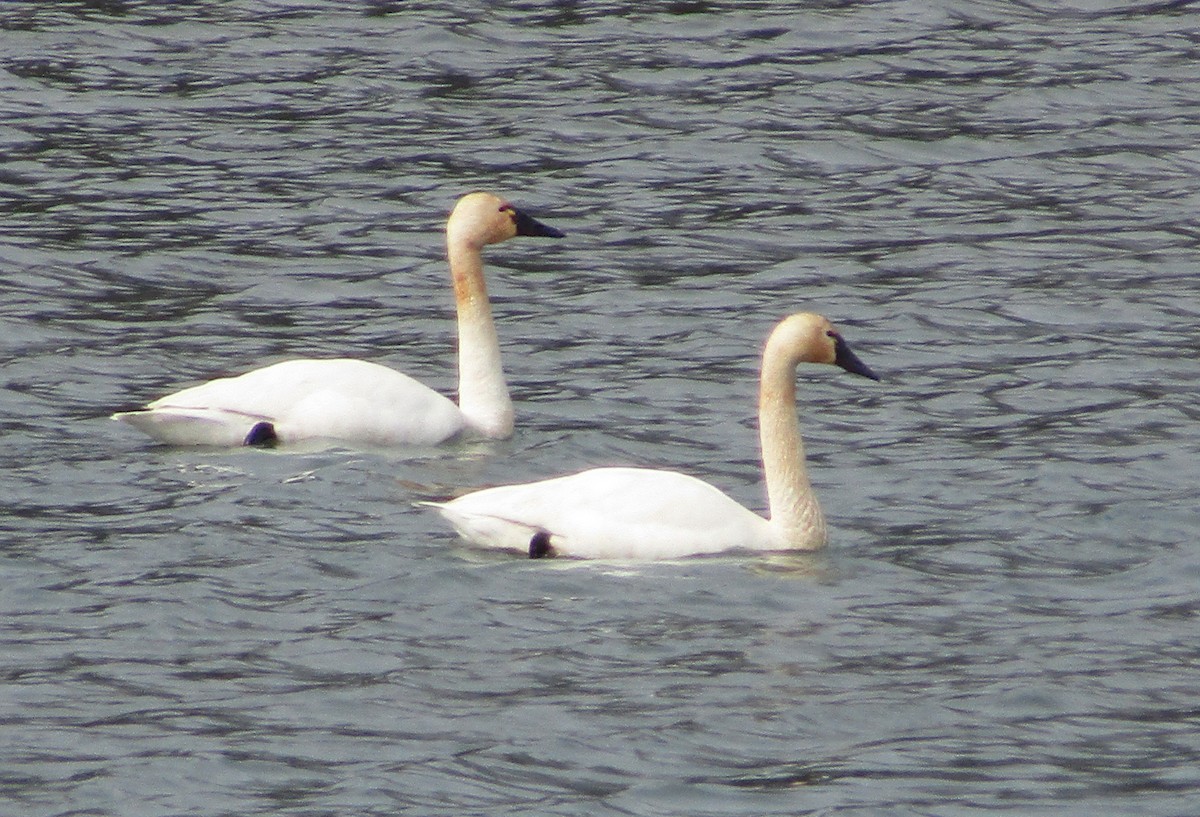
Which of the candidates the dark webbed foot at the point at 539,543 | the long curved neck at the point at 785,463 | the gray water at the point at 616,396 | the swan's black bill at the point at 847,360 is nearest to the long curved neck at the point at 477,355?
the gray water at the point at 616,396

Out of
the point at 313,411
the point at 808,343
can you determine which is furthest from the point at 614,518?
the point at 313,411

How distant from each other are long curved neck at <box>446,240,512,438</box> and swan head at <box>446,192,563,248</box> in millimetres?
45

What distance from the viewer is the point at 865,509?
32.9ft

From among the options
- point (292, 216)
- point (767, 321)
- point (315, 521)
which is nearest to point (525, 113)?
point (292, 216)

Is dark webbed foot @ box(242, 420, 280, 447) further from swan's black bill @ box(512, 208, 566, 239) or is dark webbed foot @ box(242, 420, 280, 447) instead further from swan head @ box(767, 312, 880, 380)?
swan head @ box(767, 312, 880, 380)

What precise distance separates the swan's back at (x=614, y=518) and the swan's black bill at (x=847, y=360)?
0.80m

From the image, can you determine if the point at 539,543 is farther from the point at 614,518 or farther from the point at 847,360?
the point at 847,360

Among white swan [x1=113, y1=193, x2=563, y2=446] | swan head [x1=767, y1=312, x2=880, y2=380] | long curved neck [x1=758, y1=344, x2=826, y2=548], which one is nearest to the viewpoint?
long curved neck [x1=758, y1=344, x2=826, y2=548]

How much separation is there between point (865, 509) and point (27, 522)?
3.12 m

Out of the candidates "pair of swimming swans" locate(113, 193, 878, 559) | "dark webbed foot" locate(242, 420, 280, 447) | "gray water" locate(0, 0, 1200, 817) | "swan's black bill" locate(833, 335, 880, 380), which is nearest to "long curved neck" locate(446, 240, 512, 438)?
"pair of swimming swans" locate(113, 193, 878, 559)

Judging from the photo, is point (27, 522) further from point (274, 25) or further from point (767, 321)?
point (274, 25)

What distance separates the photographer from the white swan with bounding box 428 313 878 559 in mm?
9203

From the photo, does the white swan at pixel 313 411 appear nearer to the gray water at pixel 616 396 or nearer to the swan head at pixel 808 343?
the gray water at pixel 616 396

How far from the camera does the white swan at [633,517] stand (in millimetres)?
9203
